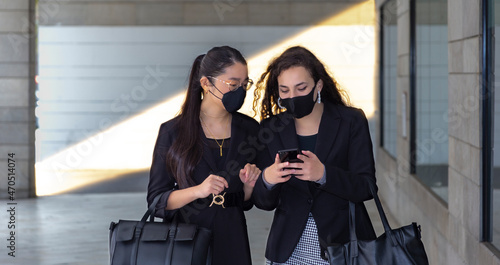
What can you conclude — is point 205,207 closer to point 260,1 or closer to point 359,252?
point 359,252

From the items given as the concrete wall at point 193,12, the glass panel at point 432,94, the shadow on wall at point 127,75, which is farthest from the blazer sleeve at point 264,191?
the concrete wall at point 193,12

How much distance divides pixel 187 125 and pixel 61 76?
9805 mm

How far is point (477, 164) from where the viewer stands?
158 inches

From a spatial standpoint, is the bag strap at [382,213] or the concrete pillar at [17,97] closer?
the bag strap at [382,213]

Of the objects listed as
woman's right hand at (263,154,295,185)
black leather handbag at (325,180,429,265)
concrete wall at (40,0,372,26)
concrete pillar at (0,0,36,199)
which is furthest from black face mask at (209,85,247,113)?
concrete wall at (40,0,372,26)

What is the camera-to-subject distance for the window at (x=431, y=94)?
5387mm

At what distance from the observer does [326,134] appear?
260 centimetres

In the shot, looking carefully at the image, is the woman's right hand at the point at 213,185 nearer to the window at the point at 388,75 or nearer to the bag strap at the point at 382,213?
the bag strap at the point at 382,213

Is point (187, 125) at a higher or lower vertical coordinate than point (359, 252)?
higher

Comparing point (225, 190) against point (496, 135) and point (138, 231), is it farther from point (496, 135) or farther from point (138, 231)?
point (496, 135)

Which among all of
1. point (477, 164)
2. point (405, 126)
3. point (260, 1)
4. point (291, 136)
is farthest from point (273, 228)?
point (260, 1)

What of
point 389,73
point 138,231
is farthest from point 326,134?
point 389,73

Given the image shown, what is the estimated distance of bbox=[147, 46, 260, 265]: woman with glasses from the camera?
8.83ft

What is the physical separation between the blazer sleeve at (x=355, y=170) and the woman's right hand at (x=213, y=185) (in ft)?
1.10
